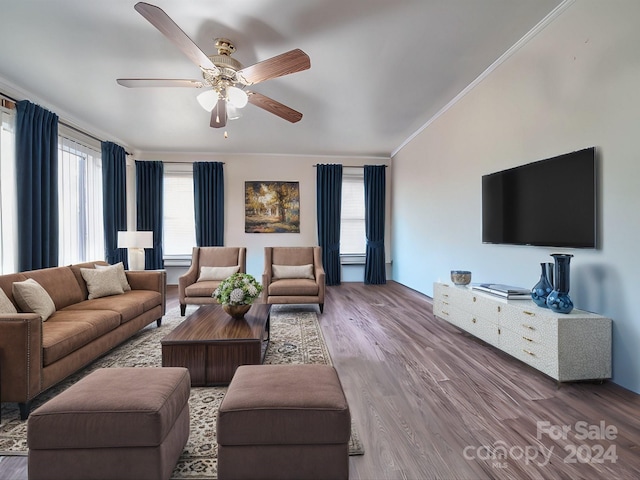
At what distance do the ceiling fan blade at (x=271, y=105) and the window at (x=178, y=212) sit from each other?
402 cm

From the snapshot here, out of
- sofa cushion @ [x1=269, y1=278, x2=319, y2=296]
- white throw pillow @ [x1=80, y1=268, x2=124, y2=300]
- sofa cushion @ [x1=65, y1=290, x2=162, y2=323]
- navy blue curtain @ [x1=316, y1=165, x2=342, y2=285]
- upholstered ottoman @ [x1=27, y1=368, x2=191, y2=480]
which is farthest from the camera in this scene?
navy blue curtain @ [x1=316, y1=165, x2=342, y2=285]

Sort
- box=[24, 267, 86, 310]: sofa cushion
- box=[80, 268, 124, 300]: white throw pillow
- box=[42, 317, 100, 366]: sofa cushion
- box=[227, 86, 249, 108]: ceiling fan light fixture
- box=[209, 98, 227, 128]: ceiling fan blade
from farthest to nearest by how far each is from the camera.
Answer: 1. box=[80, 268, 124, 300]: white throw pillow
2. box=[209, 98, 227, 128]: ceiling fan blade
3. box=[24, 267, 86, 310]: sofa cushion
4. box=[227, 86, 249, 108]: ceiling fan light fixture
5. box=[42, 317, 100, 366]: sofa cushion

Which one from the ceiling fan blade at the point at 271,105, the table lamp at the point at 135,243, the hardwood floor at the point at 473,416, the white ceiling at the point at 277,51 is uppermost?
the white ceiling at the point at 277,51

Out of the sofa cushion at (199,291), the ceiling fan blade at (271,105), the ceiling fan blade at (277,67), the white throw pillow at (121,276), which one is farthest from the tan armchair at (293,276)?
the ceiling fan blade at (277,67)

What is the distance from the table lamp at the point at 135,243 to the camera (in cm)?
451

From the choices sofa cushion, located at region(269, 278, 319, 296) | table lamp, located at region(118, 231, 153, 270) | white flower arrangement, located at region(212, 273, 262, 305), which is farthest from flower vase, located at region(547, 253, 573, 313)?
table lamp, located at region(118, 231, 153, 270)

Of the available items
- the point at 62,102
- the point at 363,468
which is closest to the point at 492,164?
the point at 363,468

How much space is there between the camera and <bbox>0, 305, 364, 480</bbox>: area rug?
5.14 ft

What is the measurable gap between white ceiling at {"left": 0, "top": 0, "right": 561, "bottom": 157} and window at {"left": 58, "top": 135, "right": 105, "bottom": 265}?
47cm

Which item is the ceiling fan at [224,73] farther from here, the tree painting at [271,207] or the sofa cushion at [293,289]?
the tree painting at [271,207]

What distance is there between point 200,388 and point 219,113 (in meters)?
2.62

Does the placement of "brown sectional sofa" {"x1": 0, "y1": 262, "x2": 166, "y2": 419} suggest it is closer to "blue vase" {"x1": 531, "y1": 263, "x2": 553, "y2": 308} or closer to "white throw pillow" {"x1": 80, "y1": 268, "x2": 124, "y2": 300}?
"white throw pillow" {"x1": 80, "y1": 268, "x2": 124, "y2": 300}

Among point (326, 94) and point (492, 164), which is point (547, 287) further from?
point (326, 94)

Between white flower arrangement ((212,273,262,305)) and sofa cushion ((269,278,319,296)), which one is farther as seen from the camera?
sofa cushion ((269,278,319,296))
